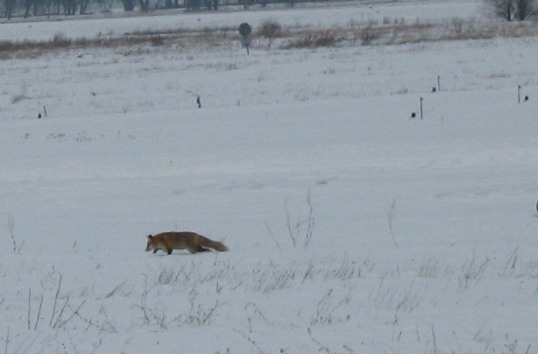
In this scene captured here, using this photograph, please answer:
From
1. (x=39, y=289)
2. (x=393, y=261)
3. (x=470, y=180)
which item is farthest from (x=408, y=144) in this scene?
(x=39, y=289)

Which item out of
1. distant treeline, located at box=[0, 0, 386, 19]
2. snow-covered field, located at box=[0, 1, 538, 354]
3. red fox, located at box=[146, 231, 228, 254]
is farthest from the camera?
distant treeline, located at box=[0, 0, 386, 19]

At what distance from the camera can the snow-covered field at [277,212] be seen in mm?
6168

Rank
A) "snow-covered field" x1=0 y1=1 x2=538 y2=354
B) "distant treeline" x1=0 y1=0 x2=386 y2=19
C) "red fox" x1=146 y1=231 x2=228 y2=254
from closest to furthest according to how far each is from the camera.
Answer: "snow-covered field" x1=0 y1=1 x2=538 y2=354, "red fox" x1=146 y1=231 x2=228 y2=254, "distant treeline" x1=0 y1=0 x2=386 y2=19

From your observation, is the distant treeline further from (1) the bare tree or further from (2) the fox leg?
(2) the fox leg

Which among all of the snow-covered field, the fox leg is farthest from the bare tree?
the fox leg

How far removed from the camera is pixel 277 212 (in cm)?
1269

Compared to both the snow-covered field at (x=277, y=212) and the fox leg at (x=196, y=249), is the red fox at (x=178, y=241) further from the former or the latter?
the snow-covered field at (x=277, y=212)

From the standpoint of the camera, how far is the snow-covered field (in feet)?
20.2

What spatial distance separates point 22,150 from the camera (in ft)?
66.4

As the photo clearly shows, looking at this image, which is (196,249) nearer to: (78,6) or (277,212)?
(277,212)

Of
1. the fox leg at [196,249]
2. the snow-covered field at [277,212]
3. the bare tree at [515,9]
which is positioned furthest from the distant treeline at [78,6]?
the fox leg at [196,249]

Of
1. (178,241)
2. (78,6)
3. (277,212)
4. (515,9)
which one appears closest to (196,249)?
(178,241)

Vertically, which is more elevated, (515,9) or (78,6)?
(515,9)

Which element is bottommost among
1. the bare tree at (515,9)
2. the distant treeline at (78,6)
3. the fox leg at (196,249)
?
the distant treeline at (78,6)
